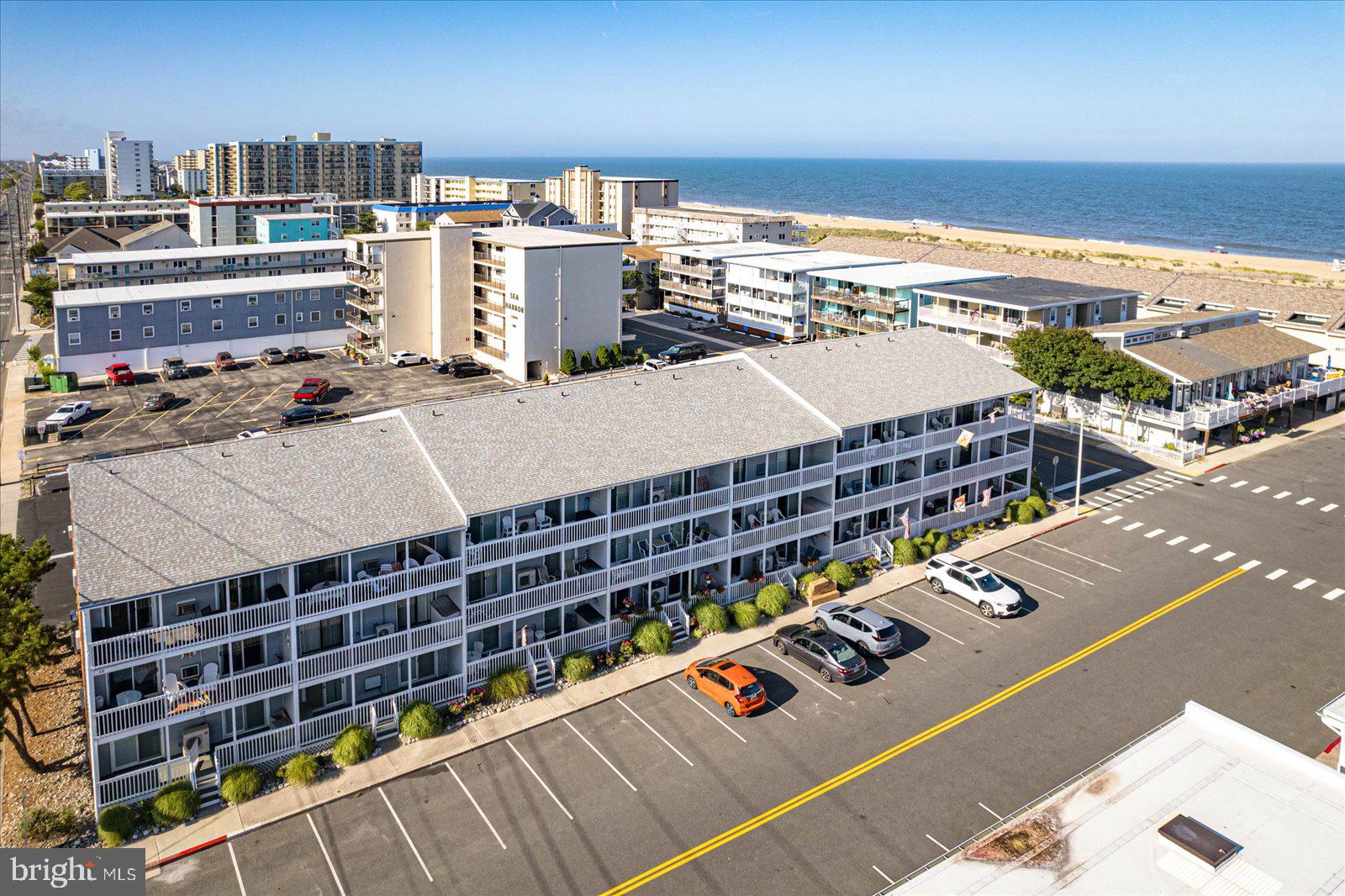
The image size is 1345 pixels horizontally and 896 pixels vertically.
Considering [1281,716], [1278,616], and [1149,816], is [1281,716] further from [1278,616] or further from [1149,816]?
[1149,816]

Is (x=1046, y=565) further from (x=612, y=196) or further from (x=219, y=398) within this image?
(x=612, y=196)

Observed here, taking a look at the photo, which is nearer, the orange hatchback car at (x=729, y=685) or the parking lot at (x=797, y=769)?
the parking lot at (x=797, y=769)

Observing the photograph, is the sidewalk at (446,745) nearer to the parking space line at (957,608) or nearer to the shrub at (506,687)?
the shrub at (506,687)

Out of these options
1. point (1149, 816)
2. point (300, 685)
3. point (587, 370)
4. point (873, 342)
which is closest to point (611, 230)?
point (587, 370)

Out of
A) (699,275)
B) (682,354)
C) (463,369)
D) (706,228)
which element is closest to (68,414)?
(463,369)

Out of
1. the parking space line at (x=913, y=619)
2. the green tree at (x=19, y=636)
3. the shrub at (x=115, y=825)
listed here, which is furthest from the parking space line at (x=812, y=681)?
the green tree at (x=19, y=636)

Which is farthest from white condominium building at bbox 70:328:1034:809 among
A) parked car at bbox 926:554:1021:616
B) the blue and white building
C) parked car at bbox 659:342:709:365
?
the blue and white building

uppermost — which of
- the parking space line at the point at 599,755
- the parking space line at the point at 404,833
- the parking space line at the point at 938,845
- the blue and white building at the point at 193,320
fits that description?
the blue and white building at the point at 193,320
